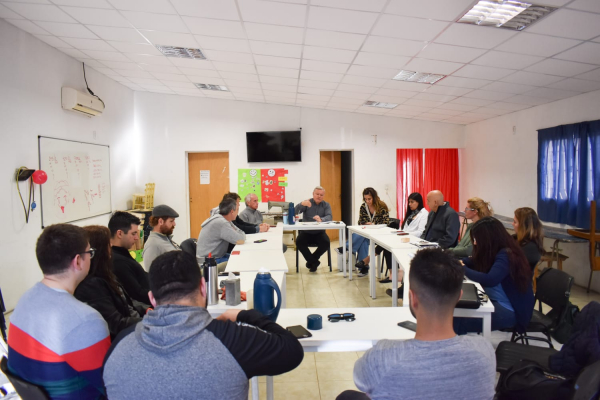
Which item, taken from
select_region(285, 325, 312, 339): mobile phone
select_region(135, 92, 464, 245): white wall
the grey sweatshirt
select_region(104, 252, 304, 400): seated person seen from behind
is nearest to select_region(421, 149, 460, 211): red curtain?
select_region(135, 92, 464, 245): white wall

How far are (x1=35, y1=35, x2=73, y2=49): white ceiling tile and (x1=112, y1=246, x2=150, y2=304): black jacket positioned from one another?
358 cm

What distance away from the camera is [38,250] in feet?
5.11

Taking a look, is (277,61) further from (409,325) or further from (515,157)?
(515,157)

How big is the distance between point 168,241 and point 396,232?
9.26 feet

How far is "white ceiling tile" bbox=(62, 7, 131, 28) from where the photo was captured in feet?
12.1

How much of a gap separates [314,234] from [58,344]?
4.58 meters

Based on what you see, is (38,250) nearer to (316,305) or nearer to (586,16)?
(316,305)

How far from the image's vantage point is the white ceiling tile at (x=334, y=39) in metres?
3.59

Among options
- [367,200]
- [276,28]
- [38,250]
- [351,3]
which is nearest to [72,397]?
[38,250]

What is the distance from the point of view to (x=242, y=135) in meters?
7.59

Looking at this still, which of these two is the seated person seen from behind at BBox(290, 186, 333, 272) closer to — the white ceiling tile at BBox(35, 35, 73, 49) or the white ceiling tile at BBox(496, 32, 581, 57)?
the white ceiling tile at BBox(496, 32, 581, 57)

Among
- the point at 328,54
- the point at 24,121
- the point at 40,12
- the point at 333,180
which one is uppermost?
the point at 40,12

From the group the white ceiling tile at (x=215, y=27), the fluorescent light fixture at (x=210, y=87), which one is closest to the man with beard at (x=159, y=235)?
the white ceiling tile at (x=215, y=27)

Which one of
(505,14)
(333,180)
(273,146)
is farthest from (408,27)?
(333,180)
